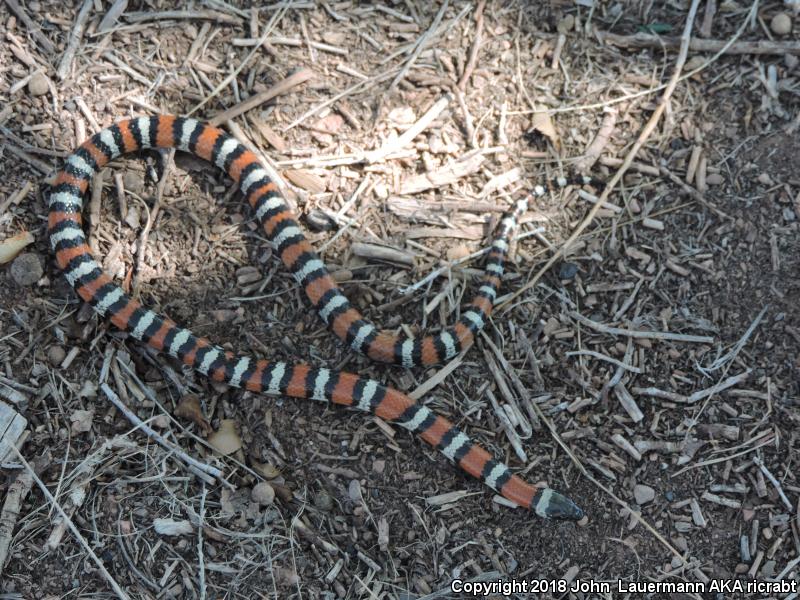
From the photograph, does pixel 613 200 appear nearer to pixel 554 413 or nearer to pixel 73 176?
pixel 554 413

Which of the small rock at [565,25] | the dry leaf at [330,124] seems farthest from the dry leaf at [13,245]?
the small rock at [565,25]

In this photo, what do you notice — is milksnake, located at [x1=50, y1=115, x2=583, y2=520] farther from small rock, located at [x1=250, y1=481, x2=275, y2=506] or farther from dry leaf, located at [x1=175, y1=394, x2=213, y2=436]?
small rock, located at [x1=250, y1=481, x2=275, y2=506]

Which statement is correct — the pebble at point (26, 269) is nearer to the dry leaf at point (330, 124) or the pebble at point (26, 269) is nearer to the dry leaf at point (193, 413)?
the dry leaf at point (193, 413)

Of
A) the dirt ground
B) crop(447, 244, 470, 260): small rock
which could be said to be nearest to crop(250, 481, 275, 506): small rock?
the dirt ground

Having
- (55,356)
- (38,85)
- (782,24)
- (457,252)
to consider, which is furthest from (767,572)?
(38,85)

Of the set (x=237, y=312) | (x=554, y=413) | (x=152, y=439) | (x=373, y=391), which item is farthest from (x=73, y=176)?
(x=554, y=413)

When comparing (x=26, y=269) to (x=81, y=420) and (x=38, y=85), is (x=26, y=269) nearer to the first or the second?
(x=81, y=420)

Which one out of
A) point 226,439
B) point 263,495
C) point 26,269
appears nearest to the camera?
point 263,495
